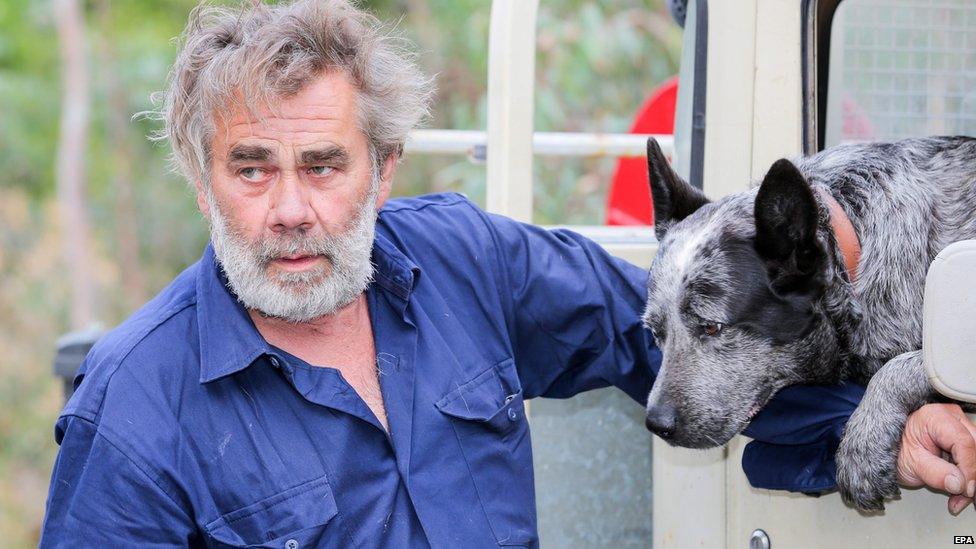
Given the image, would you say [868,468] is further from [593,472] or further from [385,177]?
[385,177]

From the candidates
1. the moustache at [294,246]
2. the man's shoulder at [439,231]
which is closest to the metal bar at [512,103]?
the man's shoulder at [439,231]

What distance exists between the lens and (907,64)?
2.84m

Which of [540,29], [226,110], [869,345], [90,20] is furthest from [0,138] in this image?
[869,345]

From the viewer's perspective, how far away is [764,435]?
2508mm

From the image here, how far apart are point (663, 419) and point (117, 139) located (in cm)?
876

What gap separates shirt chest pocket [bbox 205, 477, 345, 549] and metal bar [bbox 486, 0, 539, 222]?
102 centimetres

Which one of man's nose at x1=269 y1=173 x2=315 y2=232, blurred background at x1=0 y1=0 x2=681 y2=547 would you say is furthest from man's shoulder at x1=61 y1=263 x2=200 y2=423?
blurred background at x1=0 y1=0 x2=681 y2=547

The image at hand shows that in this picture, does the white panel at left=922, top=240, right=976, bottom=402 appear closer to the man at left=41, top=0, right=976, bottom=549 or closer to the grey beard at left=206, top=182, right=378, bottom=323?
the man at left=41, top=0, right=976, bottom=549

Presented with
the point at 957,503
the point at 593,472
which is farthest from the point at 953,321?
the point at 593,472

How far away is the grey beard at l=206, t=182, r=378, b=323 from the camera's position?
92.6 inches

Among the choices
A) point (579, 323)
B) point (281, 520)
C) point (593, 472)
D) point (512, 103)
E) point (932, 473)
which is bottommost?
point (593, 472)

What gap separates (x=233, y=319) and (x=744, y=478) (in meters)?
1.14

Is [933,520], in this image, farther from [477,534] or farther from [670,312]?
[477,534]

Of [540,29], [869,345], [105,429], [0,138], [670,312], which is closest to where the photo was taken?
[105,429]
